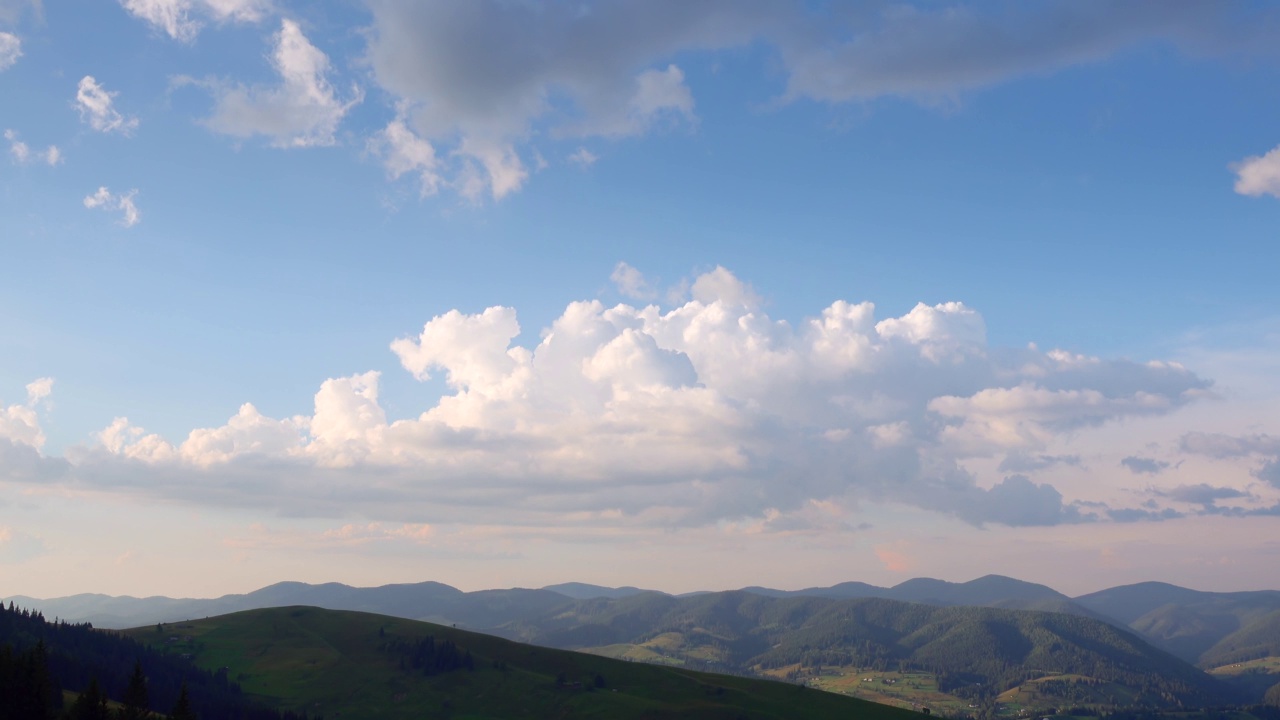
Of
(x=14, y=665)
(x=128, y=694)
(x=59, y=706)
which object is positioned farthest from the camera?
(x=59, y=706)

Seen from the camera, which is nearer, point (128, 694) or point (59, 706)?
point (128, 694)

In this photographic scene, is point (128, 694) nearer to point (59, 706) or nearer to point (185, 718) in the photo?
point (185, 718)

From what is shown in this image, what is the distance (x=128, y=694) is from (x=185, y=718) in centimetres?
1490

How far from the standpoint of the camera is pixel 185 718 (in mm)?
111250

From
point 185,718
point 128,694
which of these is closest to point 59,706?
point 128,694

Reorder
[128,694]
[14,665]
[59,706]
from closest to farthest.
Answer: [14,665], [128,694], [59,706]

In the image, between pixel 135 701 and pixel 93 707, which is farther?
pixel 135 701

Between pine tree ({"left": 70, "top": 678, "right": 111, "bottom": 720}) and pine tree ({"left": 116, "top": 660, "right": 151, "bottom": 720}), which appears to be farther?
pine tree ({"left": 116, "top": 660, "right": 151, "bottom": 720})

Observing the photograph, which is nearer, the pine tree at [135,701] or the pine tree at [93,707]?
the pine tree at [93,707]

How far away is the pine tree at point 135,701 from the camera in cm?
11500

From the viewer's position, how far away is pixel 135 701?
118625 mm

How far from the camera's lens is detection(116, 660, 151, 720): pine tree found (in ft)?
377

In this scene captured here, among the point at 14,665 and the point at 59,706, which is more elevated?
the point at 14,665

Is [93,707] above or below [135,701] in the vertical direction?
above
